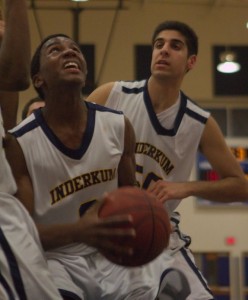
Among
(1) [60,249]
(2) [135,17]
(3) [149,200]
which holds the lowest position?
(1) [60,249]

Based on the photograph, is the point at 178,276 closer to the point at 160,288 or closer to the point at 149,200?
the point at 160,288

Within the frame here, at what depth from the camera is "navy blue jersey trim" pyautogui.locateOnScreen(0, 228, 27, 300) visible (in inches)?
98.0

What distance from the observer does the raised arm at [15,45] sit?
8.57ft

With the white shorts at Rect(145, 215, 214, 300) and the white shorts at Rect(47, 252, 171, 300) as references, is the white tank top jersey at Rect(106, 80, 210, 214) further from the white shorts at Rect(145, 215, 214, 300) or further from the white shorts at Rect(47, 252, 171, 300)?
the white shorts at Rect(47, 252, 171, 300)

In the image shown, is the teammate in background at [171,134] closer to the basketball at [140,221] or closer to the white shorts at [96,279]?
the white shorts at [96,279]

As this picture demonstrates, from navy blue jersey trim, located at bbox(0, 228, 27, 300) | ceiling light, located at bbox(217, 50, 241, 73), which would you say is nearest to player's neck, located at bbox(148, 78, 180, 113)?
navy blue jersey trim, located at bbox(0, 228, 27, 300)

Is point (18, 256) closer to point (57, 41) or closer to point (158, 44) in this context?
point (57, 41)

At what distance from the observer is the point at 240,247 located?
10312mm

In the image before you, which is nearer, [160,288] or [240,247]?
[160,288]

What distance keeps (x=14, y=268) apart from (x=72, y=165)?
0.78m

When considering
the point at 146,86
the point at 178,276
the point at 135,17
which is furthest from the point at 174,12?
the point at 178,276

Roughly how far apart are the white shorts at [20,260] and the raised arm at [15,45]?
470mm

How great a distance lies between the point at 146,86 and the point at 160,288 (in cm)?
135

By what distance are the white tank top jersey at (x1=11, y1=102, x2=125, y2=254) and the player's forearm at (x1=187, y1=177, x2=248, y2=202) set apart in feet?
2.56
